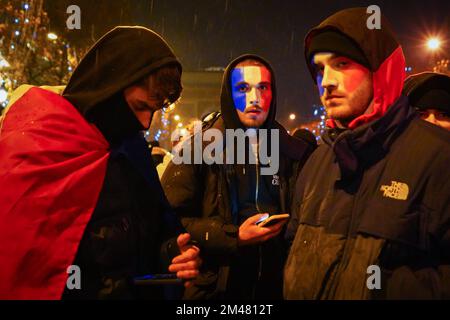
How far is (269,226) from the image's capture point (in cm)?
301

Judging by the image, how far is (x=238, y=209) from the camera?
11.1ft

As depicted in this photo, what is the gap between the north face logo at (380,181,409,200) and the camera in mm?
1973

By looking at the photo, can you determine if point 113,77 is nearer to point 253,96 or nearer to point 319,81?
point 319,81

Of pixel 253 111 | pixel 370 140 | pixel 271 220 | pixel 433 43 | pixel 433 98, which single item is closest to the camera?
pixel 370 140

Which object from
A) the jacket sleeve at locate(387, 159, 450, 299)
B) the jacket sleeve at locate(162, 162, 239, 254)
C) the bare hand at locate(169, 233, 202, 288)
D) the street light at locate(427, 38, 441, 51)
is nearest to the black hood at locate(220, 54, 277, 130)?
A: the jacket sleeve at locate(162, 162, 239, 254)

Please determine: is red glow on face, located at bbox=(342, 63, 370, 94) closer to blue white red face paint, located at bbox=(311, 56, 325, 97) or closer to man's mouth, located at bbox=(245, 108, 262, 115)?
blue white red face paint, located at bbox=(311, 56, 325, 97)

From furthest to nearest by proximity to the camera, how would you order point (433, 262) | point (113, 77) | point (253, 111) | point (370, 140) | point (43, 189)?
point (253, 111) < point (113, 77) < point (370, 140) < point (43, 189) < point (433, 262)

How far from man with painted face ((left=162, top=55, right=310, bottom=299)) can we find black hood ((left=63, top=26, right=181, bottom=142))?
99cm

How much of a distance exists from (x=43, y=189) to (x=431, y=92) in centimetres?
349

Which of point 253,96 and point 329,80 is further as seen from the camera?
point 253,96

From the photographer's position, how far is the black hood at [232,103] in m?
3.73

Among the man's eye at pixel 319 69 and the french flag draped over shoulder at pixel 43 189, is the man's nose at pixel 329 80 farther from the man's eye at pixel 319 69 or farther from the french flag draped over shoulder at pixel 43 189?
the french flag draped over shoulder at pixel 43 189

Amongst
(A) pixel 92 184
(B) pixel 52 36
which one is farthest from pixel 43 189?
(B) pixel 52 36

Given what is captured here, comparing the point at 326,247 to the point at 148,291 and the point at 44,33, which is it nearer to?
the point at 148,291
